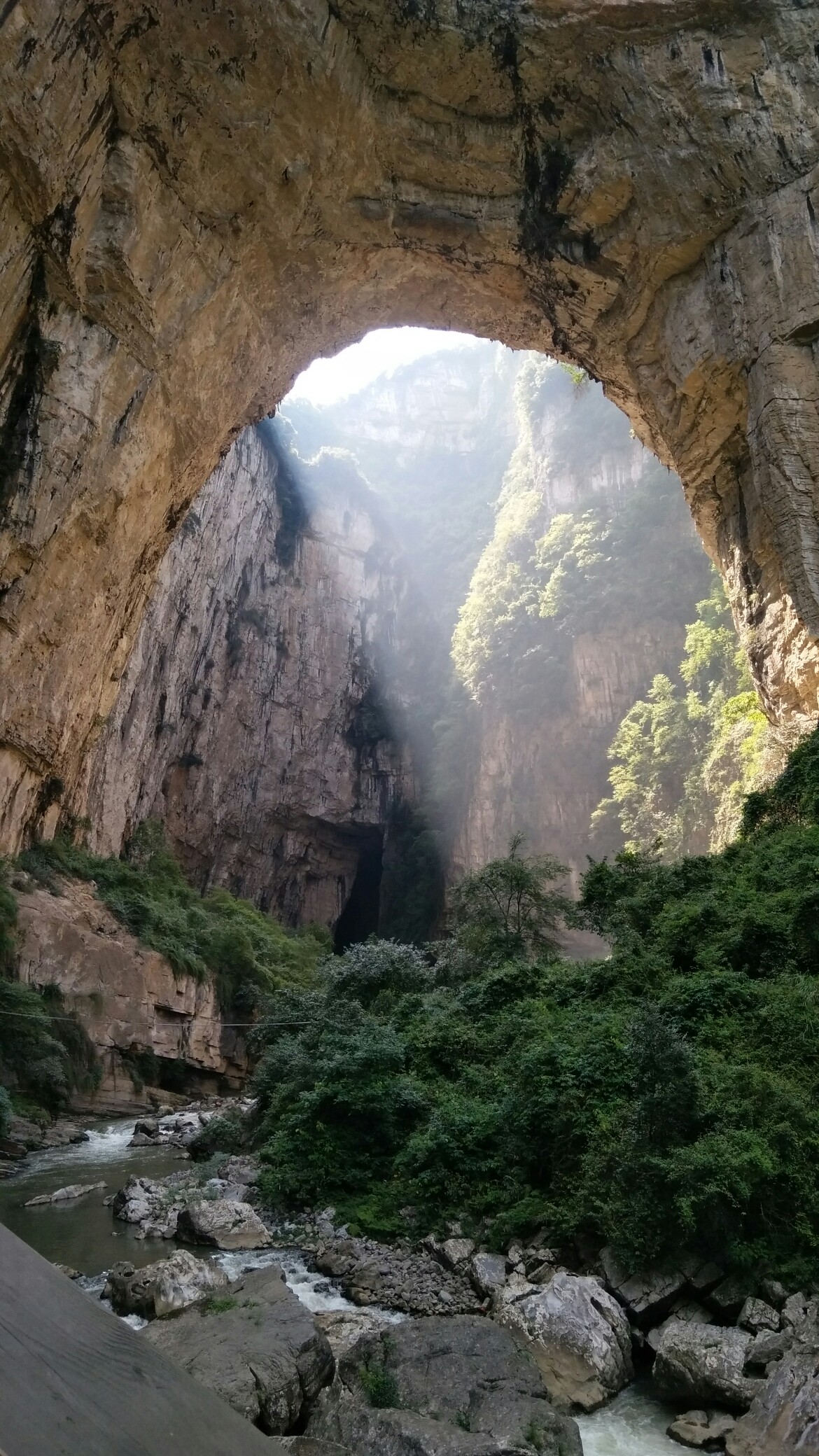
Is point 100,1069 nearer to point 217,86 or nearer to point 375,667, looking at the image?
point 217,86

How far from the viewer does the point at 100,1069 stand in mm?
15336

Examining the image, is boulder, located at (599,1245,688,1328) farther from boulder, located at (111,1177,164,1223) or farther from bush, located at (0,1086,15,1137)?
bush, located at (0,1086,15,1137)

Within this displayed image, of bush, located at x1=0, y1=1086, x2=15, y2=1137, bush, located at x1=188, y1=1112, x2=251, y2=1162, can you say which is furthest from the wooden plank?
bush, located at x1=0, y1=1086, x2=15, y2=1137

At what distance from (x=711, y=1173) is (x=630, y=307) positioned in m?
14.4

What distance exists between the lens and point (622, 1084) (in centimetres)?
702

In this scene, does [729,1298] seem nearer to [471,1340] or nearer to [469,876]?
[471,1340]

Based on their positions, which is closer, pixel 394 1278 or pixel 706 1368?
pixel 706 1368

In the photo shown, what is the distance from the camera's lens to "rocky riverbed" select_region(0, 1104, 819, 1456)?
389 centimetres

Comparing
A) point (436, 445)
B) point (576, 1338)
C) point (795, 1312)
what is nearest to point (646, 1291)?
point (576, 1338)

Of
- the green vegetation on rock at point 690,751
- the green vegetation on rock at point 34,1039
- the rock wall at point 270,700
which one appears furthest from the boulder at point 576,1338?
the rock wall at point 270,700

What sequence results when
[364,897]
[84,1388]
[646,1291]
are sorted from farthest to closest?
[364,897] → [646,1291] → [84,1388]

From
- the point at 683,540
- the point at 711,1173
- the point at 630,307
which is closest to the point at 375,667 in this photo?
the point at 683,540

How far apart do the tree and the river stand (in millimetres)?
7278

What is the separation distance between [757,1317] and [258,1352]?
284 centimetres
